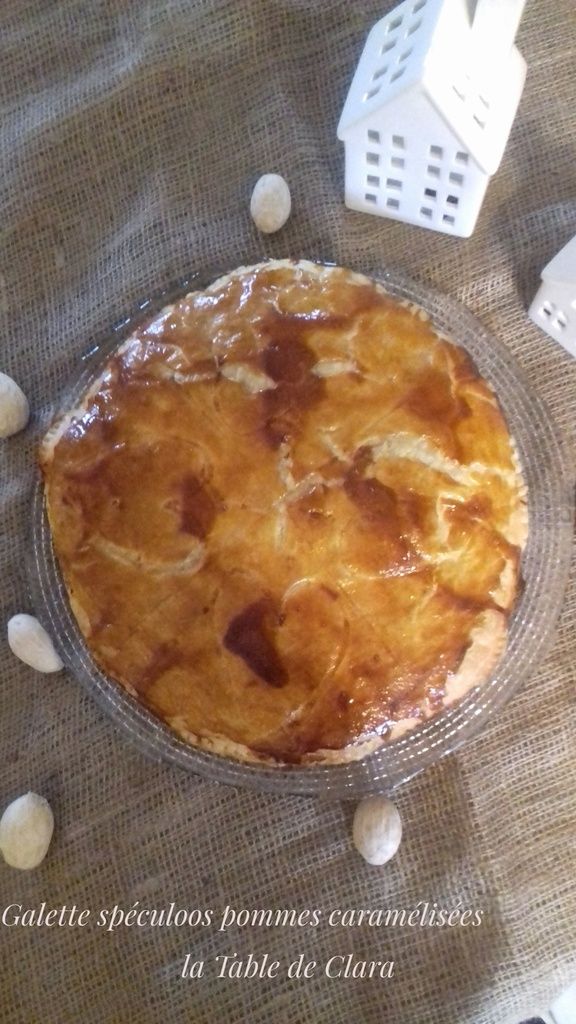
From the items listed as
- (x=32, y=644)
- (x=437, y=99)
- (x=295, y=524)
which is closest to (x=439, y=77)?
(x=437, y=99)

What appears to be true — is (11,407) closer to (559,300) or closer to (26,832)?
(26,832)

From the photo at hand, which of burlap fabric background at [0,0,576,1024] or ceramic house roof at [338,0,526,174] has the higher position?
ceramic house roof at [338,0,526,174]

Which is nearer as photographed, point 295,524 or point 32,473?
point 295,524

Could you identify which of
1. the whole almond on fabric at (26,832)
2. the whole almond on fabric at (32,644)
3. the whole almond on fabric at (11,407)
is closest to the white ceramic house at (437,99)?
the whole almond on fabric at (11,407)

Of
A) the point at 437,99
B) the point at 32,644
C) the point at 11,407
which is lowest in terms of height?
the point at 32,644

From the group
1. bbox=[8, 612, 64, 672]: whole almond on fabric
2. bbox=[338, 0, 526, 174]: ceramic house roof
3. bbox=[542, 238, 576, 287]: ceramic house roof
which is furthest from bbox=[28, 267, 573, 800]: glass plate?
bbox=[338, 0, 526, 174]: ceramic house roof

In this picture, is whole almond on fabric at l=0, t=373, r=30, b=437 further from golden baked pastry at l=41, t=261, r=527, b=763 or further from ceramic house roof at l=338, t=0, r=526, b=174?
ceramic house roof at l=338, t=0, r=526, b=174
